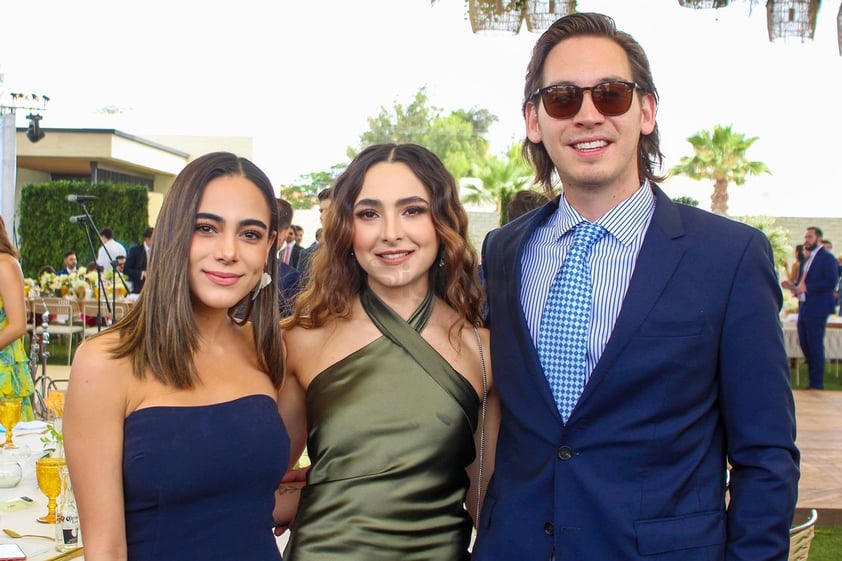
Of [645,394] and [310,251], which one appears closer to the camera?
[645,394]

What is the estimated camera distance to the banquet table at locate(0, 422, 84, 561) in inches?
97.8

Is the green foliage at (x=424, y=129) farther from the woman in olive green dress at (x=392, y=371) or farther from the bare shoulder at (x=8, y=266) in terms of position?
the woman in olive green dress at (x=392, y=371)

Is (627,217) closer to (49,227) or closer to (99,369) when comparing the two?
(99,369)

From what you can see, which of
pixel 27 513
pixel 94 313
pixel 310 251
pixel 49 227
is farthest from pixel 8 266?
pixel 49 227

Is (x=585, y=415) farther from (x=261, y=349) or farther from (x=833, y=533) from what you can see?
(x=833, y=533)

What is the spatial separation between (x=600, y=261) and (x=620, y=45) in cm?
57

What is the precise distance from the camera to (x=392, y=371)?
2.21 meters

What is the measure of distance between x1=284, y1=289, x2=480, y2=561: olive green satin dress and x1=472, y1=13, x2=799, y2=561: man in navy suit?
0.18 metres

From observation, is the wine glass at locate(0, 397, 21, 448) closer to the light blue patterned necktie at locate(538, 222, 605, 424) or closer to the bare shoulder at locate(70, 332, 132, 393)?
the bare shoulder at locate(70, 332, 132, 393)

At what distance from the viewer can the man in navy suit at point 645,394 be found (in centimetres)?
175

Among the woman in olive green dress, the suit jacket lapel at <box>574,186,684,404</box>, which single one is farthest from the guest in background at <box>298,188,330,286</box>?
the suit jacket lapel at <box>574,186,684,404</box>

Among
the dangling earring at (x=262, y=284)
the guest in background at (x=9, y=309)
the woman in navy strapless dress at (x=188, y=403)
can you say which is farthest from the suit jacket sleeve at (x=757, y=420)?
the guest in background at (x=9, y=309)

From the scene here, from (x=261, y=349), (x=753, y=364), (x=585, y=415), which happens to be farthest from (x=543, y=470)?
(x=261, y=349)

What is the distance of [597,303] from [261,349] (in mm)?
902
